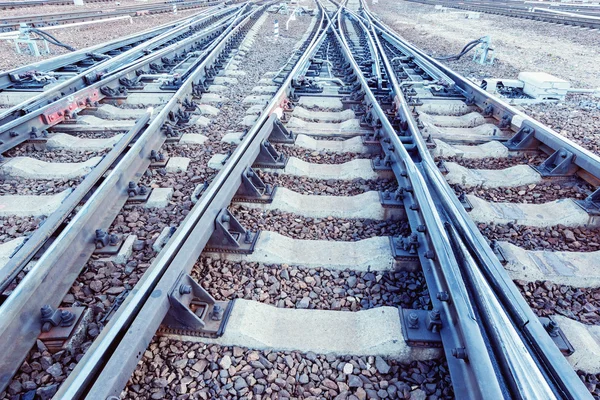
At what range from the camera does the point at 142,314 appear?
75.7 inches

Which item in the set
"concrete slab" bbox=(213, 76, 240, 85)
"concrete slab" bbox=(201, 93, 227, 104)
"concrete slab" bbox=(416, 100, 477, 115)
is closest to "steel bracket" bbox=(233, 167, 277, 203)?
"concrete slab" bbox=(201, 93, 227, 104)

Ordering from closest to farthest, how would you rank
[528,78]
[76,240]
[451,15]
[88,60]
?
[76,240] < [528,78] < [88,60] < [451,15]

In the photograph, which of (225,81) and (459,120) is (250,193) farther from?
(225,81)

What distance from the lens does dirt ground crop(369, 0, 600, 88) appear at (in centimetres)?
959

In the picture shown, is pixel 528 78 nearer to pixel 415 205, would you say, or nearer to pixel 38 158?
pixel 415 205

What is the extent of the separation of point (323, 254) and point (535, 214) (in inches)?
69.2

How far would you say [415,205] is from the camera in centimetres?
297

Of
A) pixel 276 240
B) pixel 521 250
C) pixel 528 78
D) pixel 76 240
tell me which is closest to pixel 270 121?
pixel 276 240

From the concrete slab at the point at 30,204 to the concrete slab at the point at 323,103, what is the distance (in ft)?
11.4

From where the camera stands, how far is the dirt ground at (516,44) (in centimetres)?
959

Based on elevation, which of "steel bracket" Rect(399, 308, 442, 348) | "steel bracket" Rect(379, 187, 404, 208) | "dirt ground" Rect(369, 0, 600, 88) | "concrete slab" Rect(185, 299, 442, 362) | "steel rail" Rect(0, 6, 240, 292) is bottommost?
"dirt ground" Rect(369, 0, 600, 88)

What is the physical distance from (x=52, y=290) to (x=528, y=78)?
23.3ft

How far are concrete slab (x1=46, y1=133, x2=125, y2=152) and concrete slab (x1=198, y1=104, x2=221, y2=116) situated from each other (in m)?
1.32

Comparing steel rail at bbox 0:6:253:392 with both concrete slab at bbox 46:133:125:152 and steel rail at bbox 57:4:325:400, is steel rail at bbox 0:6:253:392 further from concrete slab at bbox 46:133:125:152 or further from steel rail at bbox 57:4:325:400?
concrete slab at bbox 46:133:125:152
